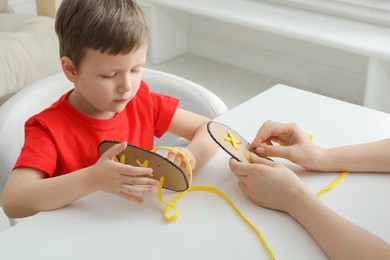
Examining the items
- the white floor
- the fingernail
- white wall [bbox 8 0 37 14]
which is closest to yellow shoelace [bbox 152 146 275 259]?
the fingernail

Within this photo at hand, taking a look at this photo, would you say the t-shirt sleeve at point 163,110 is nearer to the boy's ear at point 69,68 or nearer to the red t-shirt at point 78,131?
the red t-shirt at point 78,131

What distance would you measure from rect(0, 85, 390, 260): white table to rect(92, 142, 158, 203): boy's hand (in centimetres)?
3

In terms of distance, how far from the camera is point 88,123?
1.15 m

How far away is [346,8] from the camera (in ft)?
9.12

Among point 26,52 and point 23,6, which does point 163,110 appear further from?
point 23,6

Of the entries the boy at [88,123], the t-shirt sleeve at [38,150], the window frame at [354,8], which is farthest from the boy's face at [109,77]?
the window frame at [354,8]

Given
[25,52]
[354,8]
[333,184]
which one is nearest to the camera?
[333,184]

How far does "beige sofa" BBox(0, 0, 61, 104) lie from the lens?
2.20m

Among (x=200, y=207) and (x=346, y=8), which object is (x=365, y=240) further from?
(x=346, y=8)

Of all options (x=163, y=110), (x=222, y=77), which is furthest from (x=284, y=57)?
(x=163, y=110)

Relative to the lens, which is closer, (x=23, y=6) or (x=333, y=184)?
(x=333, y=184)

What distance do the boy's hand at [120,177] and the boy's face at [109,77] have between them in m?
0.17

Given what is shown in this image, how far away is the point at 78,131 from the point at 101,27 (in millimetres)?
238

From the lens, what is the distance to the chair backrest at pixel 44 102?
1.24m
